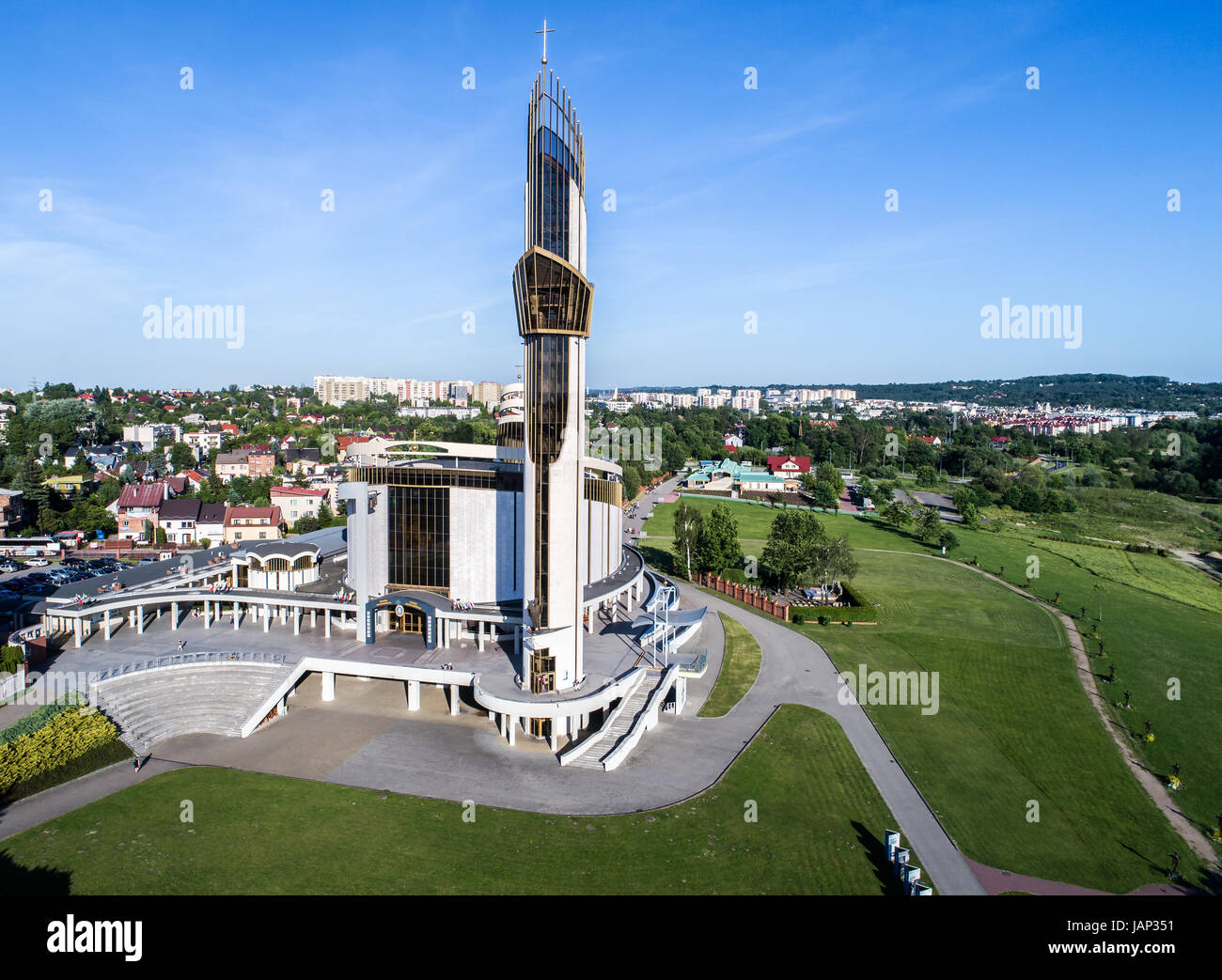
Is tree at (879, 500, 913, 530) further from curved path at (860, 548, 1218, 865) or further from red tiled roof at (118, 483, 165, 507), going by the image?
red tiled roof at (118, 483, 165, 507)

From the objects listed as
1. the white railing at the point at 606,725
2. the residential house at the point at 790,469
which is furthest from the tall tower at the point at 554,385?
the residential house at the point at 790,469

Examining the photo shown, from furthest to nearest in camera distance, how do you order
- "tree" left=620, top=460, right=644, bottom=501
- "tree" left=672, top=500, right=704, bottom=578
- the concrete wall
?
"tree" left=620, top=460, right=644, bottom=501
"tree" left=672, top=500, right=704, bottom=578
the concrete wall

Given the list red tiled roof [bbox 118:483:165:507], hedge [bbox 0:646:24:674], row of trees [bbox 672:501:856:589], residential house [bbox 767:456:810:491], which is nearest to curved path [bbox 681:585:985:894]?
row of trees [bbox 672:501:856:589]

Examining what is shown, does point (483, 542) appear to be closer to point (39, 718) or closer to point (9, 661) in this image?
point (39, 718)

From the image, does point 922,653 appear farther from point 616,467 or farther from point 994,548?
point 994,548

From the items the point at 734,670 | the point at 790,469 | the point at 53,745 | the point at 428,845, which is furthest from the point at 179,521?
the point at 790,469

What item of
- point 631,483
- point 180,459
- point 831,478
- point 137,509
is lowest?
point 137,509
